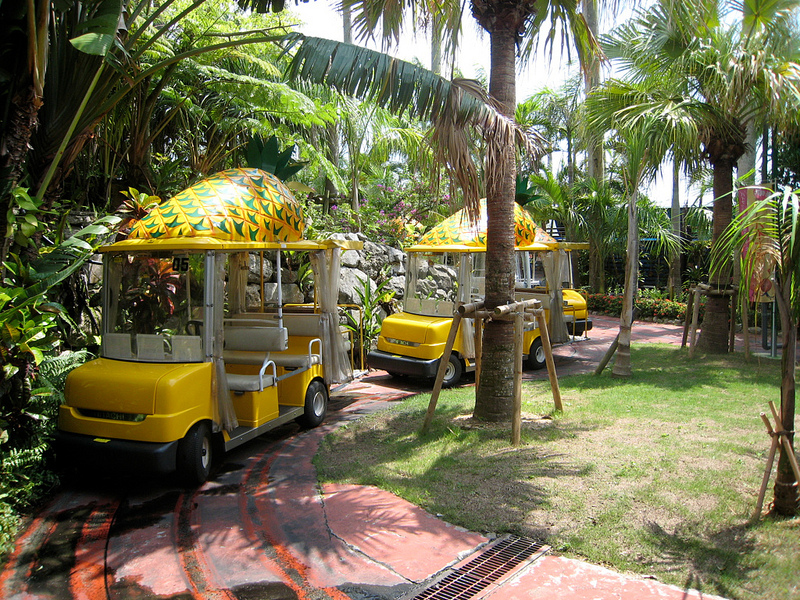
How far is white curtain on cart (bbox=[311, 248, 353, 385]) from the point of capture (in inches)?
306

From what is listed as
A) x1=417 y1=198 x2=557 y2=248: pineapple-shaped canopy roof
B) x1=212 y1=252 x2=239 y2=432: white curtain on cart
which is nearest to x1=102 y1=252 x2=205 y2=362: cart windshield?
x1=212 y1=252 x2=239 y2=432: white curtain on cart

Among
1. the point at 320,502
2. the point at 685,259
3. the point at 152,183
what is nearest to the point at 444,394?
the point at 320,502

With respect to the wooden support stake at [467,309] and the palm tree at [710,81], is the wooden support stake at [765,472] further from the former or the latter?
the palm tree at [710,81]

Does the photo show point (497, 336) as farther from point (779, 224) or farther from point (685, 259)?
point (685, 259)

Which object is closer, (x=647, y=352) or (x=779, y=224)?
(x=779, y=224)

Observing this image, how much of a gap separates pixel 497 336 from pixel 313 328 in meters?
2.56

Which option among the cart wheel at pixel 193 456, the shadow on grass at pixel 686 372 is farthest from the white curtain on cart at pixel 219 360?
the shadow on grass at pixel 686 372

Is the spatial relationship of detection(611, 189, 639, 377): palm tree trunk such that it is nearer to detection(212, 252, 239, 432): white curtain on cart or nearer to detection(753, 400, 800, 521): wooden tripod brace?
detection(753, 400, 800, 521): wooden tripod brace

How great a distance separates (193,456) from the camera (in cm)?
546

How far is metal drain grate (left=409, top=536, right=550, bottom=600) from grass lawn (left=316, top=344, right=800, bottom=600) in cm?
15

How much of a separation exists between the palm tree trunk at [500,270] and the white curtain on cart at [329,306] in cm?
206

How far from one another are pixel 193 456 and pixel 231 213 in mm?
2664

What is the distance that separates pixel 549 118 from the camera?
2467 centimetres

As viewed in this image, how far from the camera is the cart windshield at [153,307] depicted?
19.2 ft
